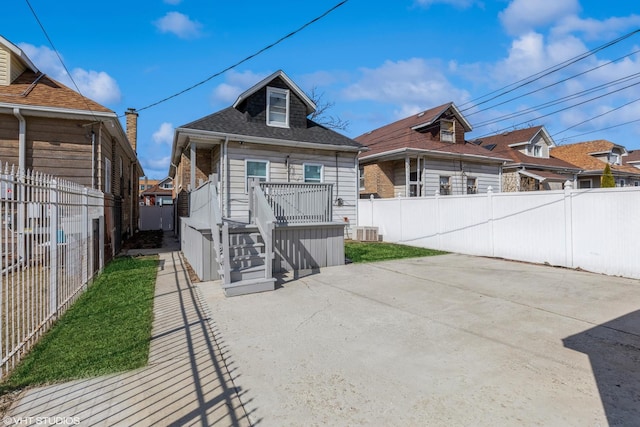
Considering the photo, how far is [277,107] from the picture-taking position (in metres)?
12.7

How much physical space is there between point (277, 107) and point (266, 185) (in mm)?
6328

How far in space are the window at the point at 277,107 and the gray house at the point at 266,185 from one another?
0.12 ft

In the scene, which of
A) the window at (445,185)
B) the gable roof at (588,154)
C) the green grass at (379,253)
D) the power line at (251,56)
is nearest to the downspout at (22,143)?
the power line at (251,56)

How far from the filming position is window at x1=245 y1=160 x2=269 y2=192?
1145cm

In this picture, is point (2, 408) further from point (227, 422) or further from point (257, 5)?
point (257, 5)

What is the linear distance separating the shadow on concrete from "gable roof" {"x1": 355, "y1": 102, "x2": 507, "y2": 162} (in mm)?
11131

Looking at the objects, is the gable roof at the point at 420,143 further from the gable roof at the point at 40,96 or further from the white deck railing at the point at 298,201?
the gable roof at the point at 40,96

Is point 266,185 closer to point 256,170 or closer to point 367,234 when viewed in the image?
point 256,170

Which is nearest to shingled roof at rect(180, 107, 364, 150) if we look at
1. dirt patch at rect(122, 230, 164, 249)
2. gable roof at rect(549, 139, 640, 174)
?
dirt patch at rect(122, 230, 164, 249)

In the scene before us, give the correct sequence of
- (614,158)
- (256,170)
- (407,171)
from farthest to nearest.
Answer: (614,158)
(407,171)
(256,170)

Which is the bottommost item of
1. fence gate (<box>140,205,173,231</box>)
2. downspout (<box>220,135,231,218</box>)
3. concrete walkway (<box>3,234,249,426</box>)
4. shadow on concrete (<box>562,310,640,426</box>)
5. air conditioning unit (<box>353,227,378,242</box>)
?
concrete walkway (<box>3,234,249,426</box>)

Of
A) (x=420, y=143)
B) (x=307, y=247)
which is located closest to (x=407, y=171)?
(x=420, y=143)

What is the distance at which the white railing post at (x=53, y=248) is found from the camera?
4.36 meters

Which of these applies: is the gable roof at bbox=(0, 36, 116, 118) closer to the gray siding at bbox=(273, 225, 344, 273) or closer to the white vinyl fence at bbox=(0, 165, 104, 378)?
the white vinyl fence at bbox=(0, 165, 104, 378)
